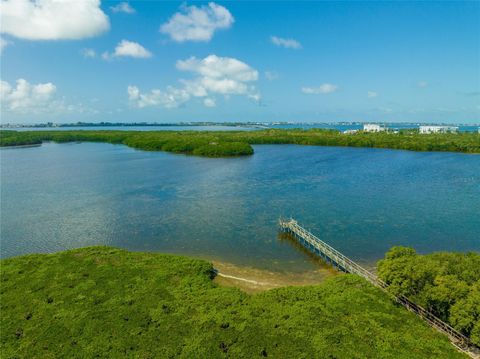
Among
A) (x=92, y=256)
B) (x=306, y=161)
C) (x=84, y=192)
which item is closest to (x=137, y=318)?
(x=92, y=256)

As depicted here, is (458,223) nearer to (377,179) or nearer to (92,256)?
(377,179)

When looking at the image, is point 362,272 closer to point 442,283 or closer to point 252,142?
point 442,283

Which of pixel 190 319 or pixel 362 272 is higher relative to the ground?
pixel 190 319

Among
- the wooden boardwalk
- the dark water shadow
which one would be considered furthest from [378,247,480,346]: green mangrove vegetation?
the dark water shadow

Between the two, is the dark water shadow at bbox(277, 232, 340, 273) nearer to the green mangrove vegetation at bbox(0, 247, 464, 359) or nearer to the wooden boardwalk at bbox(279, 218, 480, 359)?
the wooden boardwalk at bbox(279, 218, 480, 359)

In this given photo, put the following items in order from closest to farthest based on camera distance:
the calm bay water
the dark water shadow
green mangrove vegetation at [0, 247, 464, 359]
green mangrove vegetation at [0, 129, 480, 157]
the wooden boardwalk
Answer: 1. green mangrove vegetation at [0, 247, 464, 359]
2. the wooden boardwalk
3. the dark water shadow
4. the calm bay water
5. green mangrove vegetation at [0, 129, 480, 157]

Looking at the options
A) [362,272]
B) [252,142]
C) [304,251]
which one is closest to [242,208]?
[304,251]
